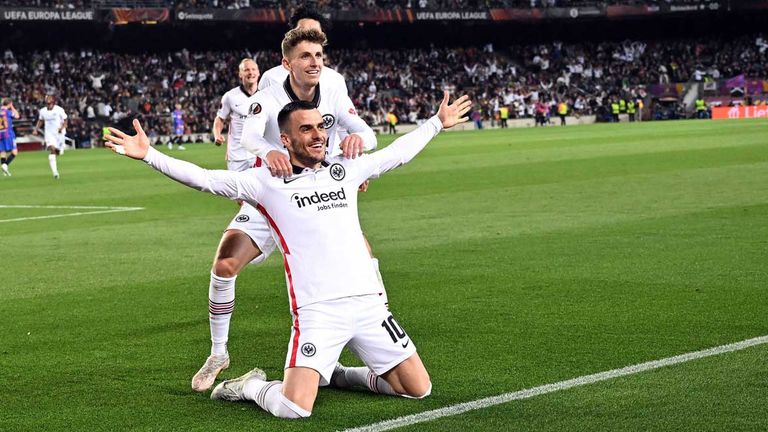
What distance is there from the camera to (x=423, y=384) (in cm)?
628

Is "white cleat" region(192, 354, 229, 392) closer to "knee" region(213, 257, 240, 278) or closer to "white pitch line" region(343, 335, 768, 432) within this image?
"knee" region(213, 257, 240, 278)

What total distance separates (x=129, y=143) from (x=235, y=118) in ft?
24.5

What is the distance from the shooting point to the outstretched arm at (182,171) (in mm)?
6117

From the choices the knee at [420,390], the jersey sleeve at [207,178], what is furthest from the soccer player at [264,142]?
the knee at [420,390]

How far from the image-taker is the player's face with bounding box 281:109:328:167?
6.38 m

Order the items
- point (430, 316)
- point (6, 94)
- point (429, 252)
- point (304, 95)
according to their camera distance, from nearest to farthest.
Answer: point (304, 95) < point (430, 316) < point (429, 252) < point (6, 94)

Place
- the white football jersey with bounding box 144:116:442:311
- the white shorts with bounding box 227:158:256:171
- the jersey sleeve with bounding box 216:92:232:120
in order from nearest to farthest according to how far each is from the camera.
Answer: the white football jersey with bounding box 144:116:442:311 < the white shorts with bounding box 227:158:256:171 < the jersey sleeve with bounding box 216:92:232:120

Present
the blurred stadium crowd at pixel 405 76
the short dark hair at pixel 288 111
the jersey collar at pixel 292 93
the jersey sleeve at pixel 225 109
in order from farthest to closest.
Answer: the blurred stadium crowd at pixel 405 76 < the jersey sleeve at pixel 225 109 < the jersey collar at pixel 292 93 < the short dark hair at pixel 288 111

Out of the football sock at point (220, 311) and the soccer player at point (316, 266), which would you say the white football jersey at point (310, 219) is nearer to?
the soccer player at point (316, 266)

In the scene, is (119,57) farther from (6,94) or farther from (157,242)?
(157,242)

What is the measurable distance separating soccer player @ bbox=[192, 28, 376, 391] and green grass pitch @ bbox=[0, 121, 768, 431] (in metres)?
0.28

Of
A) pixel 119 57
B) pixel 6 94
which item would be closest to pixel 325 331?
pixel 6 94

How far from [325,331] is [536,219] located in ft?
30.9

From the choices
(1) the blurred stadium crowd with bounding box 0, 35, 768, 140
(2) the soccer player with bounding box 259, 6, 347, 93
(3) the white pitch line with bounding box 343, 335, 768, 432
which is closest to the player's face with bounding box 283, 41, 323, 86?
(2) the soccer player with bounding box 259, 6, 347, 93
